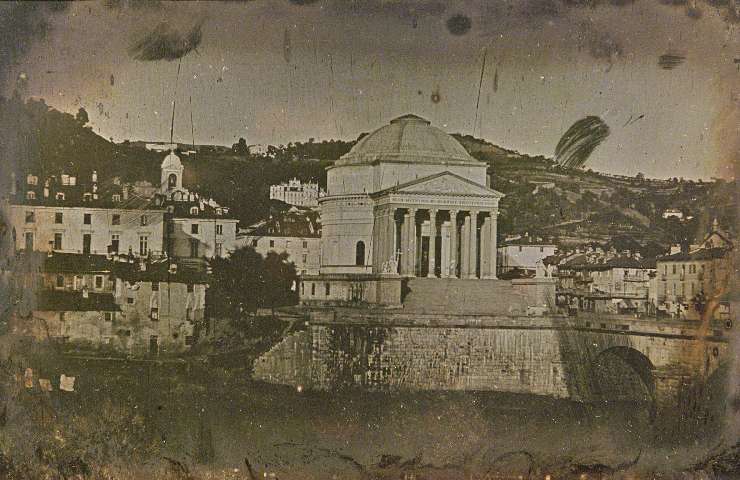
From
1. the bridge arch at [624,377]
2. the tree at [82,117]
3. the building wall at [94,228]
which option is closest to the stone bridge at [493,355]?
the bridge arch at [624,377]

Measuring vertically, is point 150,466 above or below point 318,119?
below

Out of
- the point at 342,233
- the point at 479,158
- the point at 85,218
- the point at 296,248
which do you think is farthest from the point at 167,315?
the point at 479,158

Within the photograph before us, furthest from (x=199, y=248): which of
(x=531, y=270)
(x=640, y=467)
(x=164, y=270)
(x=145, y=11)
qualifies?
(x=640, y=467)

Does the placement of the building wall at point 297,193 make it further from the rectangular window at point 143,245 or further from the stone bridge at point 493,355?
the rectangular window at point 143,245

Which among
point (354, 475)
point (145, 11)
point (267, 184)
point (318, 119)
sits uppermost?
point (145, 11)

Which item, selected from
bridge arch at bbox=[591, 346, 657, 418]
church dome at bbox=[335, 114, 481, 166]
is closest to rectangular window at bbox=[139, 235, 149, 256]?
church dome at bbox=[335, 114, 481, 166]

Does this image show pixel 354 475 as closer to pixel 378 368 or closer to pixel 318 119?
pixel 378 368

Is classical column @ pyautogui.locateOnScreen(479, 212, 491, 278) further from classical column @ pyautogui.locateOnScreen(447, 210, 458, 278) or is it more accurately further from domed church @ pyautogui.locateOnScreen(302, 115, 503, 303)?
classical column @ pyautogui.locateOnScreen(447, 210, 458, 278)
